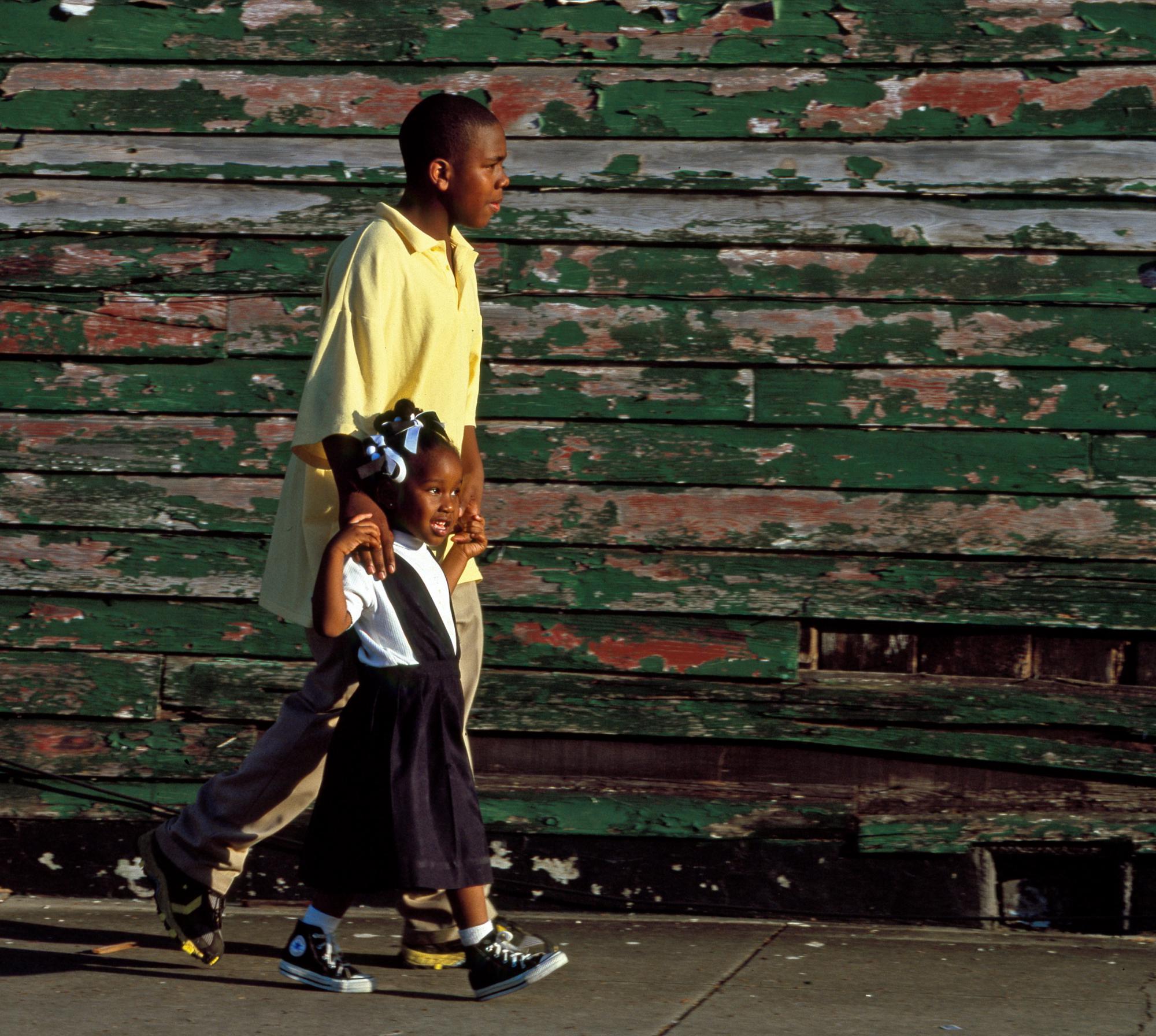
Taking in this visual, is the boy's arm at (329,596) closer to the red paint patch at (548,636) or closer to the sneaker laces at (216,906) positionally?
the sneaker laces at (216,906)

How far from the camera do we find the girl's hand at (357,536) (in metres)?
3.01

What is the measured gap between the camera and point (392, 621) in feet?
10.4

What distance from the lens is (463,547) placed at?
3.35 meters

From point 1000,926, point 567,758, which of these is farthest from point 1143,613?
point 567,758

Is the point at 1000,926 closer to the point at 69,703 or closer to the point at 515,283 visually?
the point at 515,283

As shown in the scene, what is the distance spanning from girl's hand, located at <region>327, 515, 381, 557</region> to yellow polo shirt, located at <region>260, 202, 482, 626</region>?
6.7 inches

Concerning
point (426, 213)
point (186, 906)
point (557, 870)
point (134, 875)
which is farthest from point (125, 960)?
point (426, 213)

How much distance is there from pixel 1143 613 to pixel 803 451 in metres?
1.02

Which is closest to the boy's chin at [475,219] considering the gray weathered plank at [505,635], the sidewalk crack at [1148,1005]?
the gray weathered plank at [505,635]

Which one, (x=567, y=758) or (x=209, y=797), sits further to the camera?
(x=567, y=758)

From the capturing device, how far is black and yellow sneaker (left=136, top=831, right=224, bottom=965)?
341 centimetres

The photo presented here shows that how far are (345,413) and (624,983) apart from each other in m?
1.52

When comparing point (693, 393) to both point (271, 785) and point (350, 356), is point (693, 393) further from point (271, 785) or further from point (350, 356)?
point (271, 785)

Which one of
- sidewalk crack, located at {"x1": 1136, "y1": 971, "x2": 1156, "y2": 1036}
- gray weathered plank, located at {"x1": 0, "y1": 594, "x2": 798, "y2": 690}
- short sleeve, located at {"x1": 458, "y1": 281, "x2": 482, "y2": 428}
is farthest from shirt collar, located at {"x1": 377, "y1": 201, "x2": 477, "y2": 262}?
sidewalk crack, located at {"x1": 1136, "y1": 971, "x2": 1156, "y2": 1036}
